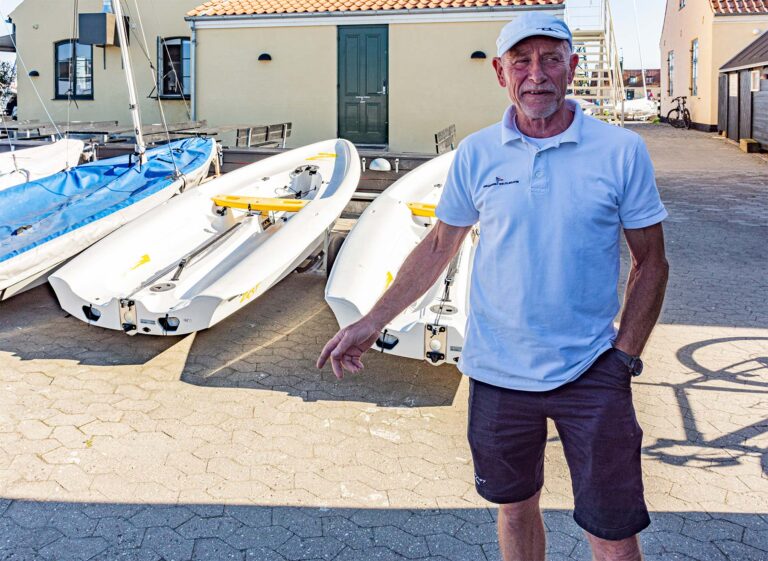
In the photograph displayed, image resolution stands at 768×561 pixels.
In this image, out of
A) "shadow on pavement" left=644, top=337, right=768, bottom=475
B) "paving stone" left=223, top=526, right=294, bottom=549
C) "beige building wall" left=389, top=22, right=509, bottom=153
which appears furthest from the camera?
"beige building wall" left=389, top=22, right=509, bottom=153

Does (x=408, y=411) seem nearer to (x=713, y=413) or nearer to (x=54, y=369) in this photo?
(x=713, y=413)

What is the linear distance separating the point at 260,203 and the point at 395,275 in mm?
3507

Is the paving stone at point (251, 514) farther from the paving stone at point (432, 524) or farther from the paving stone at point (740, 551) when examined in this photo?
the paving stone at point (740, 551)

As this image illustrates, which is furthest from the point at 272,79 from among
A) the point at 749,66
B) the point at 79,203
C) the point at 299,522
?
the point at 299,522

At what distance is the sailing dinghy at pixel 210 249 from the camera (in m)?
5.40

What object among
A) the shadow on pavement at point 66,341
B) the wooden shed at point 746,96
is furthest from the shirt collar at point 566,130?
the wooden shed at point 746,96

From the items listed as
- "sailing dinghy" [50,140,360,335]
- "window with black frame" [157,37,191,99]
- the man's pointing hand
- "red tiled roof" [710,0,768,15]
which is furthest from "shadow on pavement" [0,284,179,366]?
"red tiled roof" [710,0,768,15]

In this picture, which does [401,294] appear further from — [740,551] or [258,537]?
[740,551]

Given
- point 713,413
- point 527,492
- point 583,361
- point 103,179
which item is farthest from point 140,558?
point 103,179

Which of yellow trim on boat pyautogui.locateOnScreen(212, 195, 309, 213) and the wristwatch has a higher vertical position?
yellow trim on boat pyautogui.locateOnScreen(212, 195, 309, 213)

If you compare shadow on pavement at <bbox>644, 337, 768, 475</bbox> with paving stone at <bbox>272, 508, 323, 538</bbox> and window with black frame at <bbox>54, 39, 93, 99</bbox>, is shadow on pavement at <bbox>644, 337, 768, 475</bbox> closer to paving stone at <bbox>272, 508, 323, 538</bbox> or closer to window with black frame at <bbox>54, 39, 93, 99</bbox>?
paving stone at <bbox>272, 508, 323, 538</bbox>

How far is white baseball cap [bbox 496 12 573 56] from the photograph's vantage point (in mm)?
2312

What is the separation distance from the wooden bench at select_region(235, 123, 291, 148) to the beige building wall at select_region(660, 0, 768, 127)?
58.9 feet

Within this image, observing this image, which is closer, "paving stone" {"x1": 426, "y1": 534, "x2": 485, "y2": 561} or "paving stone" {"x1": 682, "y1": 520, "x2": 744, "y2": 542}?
"paving stone" {"x1": 426, "y1": 534, "x2": 485, "y2": 561}
